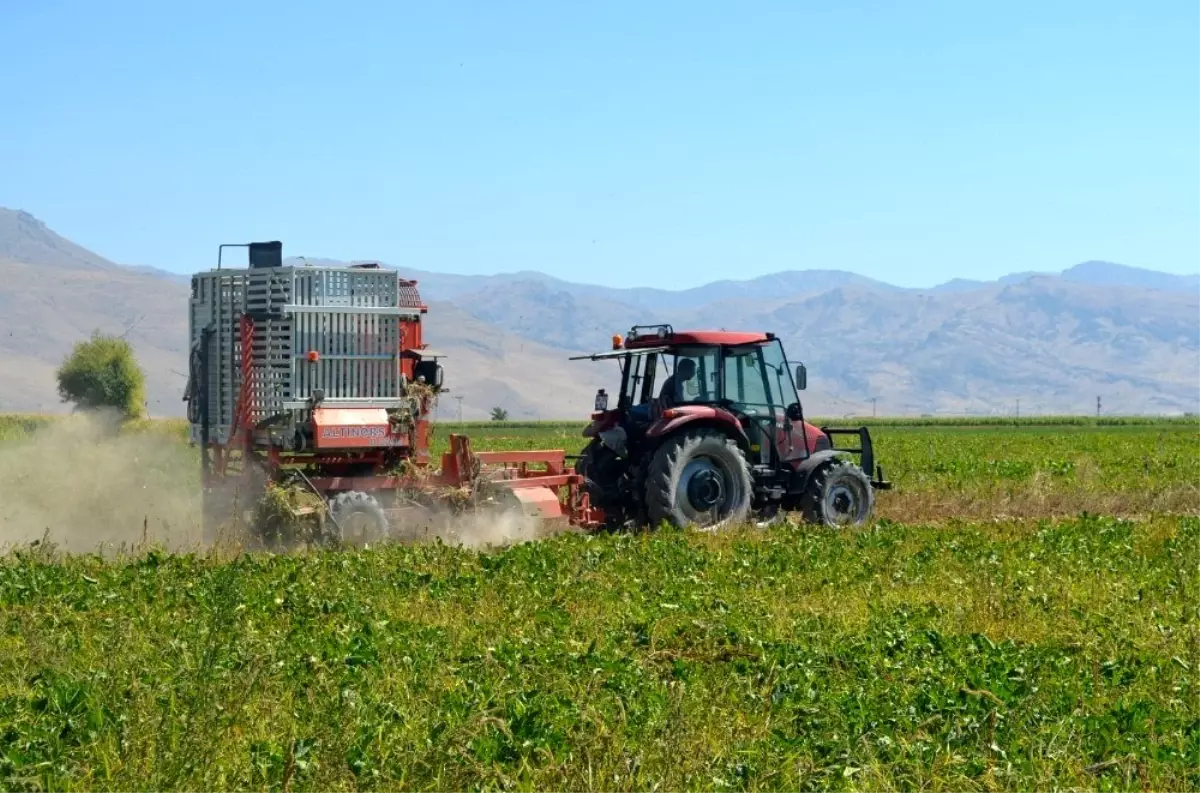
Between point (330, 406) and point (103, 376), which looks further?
point (103, 376)

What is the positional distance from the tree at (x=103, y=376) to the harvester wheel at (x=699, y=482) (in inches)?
2902

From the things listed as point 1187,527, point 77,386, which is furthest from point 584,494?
point 77,386

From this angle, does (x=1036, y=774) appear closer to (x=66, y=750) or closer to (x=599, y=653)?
(x=599, y=653)

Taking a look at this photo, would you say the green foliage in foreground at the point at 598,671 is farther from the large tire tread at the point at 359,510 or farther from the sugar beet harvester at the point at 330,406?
the sugar beet harvester at the point at 330,406

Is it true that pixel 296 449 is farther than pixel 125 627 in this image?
Yes

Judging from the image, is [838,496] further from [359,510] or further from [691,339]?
[359,510]

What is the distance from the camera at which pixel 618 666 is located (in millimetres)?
9367

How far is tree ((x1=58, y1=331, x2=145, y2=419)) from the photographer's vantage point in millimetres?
87906

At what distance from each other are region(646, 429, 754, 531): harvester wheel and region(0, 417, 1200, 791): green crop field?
2.84 feet

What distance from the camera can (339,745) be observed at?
6.99m

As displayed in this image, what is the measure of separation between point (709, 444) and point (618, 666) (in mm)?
9308

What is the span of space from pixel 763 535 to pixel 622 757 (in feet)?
35.8

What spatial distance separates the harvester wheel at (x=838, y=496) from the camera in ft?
63.8

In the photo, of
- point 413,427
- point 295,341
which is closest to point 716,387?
point 413,427
